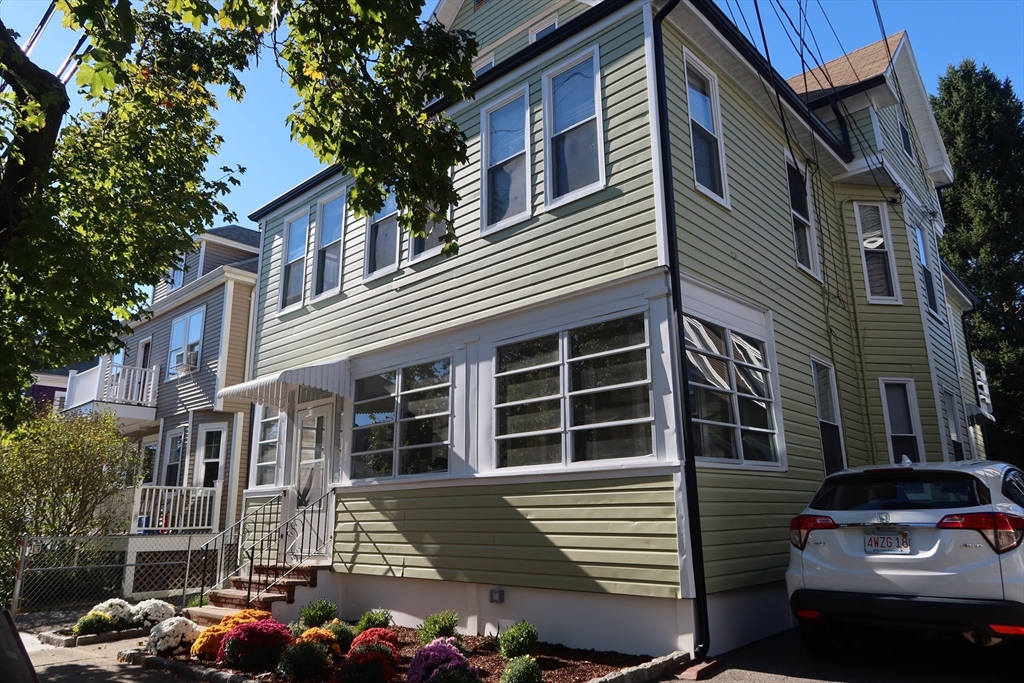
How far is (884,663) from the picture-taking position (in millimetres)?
6656

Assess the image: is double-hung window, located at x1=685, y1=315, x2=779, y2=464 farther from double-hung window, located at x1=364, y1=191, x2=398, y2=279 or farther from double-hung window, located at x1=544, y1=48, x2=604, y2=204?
double-hung window, located at x1=364, y1=191, x2=398, y2=279

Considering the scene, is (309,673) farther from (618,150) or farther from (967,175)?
(967,175)

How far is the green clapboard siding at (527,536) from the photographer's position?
24.2 ft

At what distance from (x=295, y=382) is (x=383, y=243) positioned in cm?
268

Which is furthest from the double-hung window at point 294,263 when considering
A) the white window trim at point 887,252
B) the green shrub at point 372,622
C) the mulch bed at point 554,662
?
the white window trim at point 887,252

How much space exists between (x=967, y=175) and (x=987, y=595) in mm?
27509

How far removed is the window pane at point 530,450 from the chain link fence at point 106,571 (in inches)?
232

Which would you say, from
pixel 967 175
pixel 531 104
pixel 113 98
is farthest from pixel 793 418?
pixel 967 175

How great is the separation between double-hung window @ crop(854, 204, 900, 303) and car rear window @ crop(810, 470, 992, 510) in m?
7.75

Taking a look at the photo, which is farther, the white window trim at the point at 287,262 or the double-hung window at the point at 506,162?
the white window trim at the point at 287,262

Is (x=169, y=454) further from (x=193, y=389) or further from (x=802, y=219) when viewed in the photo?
(x=802, y=219)

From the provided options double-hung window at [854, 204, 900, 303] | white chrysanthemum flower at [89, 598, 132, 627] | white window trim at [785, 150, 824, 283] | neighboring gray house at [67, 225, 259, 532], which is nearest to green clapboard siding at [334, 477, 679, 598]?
white chrysanthemum flower at [89, 598, 132, 627]

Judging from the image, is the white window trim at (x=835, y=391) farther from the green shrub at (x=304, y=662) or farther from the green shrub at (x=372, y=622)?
the green shrub at (x=304, y=662)

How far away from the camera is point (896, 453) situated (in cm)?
1249
